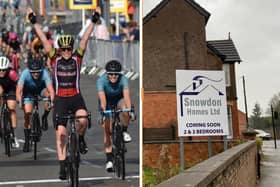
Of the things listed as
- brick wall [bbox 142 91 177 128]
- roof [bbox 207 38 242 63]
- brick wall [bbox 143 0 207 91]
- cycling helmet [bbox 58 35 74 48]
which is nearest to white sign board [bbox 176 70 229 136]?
cycling helmet [bbox 58 35 74 48]

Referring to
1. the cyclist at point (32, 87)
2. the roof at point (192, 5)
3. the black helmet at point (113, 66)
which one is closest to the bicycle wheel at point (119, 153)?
the black helmet at point (113, 66)

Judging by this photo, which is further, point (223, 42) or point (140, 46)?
point (223, 42)

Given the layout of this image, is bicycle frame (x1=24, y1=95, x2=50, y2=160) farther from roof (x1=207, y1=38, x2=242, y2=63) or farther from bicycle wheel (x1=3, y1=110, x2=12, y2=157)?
roof (x1=207, y1=38, x2=242, y2=63)

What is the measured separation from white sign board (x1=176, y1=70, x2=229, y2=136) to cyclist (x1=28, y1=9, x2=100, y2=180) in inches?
245

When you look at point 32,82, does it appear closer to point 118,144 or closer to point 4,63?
point 4,63

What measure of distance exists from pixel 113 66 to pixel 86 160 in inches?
26.6

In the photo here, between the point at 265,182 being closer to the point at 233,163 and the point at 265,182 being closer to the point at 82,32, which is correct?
the point at 233,163

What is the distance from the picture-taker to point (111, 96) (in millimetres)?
3766

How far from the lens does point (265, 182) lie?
46.1 ft

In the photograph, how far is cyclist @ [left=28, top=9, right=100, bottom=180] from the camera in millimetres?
3645

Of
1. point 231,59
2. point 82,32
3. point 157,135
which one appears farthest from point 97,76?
point 231,59

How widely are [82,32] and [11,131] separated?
85cm

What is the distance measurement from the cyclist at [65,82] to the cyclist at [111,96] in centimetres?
15

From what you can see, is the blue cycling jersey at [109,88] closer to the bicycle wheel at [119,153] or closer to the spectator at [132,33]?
the bicycle wheel at [119,153]
